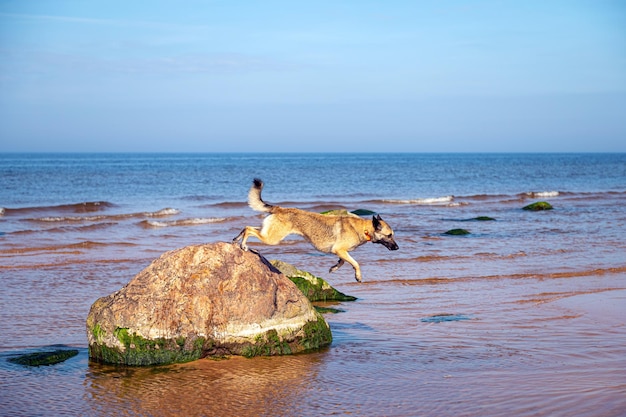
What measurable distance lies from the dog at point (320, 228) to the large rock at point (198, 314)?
127 centimetres

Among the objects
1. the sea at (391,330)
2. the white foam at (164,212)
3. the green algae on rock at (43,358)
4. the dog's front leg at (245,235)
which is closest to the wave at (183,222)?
the sea at (391,330)

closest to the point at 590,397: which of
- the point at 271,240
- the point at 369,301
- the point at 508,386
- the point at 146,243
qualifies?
the point at 508,386

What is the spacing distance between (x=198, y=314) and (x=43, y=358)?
6.94 feet

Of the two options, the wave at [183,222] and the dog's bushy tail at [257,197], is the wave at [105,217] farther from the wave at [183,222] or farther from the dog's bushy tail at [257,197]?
the dog's bushy tail at [257,197]

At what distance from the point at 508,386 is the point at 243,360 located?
3371mm

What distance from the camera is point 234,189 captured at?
172 feet

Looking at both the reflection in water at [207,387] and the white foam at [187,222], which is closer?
the reflection in water at [207,387]

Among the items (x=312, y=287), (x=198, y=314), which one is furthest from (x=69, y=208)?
(x=198, y=314)

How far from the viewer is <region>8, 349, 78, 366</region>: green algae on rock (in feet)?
29.3

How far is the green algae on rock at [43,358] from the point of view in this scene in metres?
8.94

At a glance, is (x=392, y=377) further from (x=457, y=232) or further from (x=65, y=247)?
(x=457, y=232)

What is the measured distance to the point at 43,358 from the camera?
902cm

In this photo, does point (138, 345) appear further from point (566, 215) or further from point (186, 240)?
point (566, 215)

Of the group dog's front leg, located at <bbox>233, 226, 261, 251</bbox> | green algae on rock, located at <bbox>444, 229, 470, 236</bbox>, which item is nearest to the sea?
green algae on rock, located at <bbox>444, 229, 470, 236</bbox>
